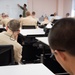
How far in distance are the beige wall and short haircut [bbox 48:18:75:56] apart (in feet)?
41.9

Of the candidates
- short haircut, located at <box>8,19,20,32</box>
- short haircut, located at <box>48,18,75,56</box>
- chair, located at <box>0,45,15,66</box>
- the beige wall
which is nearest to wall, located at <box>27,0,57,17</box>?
the beige wall

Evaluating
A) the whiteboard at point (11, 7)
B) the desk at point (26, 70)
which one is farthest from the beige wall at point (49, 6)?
the desk at point (26, 70)

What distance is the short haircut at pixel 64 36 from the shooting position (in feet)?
3.23

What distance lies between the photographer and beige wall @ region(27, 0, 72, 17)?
1391cm

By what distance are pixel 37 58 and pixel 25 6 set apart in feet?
25.6

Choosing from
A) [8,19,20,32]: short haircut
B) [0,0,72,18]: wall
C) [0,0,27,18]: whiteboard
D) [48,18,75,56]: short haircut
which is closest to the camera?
[48,18,75,56]: short haircut

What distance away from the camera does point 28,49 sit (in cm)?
562

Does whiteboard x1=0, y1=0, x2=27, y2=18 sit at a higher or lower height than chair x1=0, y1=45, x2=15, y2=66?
higher

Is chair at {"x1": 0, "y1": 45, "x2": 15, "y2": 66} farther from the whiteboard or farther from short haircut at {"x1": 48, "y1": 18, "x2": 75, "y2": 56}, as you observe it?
the whiteboard

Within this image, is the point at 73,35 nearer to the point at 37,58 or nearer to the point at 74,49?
the point at 74,49

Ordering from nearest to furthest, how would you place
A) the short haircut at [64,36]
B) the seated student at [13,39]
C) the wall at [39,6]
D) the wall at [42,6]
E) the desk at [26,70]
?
1. the short haircut at [64,36]
2. the desk at [26,70]
3. the seated student at [13,39]
4. the wall at [39,6]
5. the wall at [42,6]

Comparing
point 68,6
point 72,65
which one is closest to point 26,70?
point 72,65

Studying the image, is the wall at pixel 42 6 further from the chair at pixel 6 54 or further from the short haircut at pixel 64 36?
the short haircut at pixel 64 36

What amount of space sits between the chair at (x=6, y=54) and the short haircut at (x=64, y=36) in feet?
5.12
